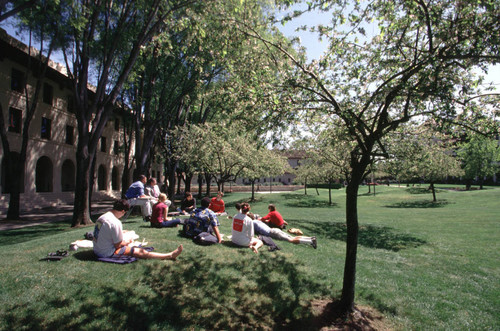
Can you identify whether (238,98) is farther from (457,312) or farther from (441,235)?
(441,235)

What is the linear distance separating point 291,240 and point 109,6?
11750 millimetres

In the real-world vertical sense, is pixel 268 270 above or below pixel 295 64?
below

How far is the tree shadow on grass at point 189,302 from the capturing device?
3.84 metres

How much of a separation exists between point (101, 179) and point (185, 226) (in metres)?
31.9

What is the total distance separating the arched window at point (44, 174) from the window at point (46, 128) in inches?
92.7

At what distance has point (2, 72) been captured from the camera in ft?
64.9

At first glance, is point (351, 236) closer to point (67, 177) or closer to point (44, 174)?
point (44, 174)

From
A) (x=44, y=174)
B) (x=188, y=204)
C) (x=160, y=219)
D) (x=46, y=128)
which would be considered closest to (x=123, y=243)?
(x=160, y=219)

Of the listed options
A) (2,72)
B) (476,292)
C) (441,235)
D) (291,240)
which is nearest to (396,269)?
(476,292)

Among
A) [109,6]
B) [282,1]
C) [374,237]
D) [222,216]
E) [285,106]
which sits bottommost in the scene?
[374,237]

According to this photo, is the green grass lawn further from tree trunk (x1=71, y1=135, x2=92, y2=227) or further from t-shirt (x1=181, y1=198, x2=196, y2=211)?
tree trunk (x1=71, y1=135, x2=92, y2=227)

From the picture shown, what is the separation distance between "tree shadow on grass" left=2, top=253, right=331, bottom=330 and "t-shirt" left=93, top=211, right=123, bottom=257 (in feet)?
1.78

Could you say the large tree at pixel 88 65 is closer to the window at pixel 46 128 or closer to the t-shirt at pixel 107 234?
the t-shirt at pixel 107 234

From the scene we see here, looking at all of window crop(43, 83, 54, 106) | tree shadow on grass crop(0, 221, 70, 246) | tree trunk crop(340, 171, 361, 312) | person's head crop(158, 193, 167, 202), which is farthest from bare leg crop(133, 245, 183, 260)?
window crop(43, 83, 54, 106)
